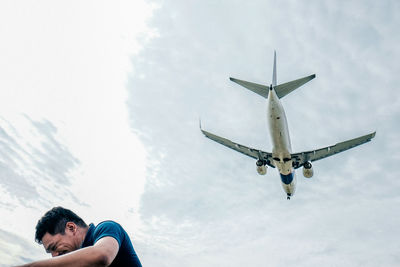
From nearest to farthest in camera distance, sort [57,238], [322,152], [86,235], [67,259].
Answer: [67,259]
[57,238]
[86,235]
[322,152]

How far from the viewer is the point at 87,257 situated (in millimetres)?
2195

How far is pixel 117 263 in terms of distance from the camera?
3.03 m

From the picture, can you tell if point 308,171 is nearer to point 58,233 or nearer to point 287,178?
point 287,178

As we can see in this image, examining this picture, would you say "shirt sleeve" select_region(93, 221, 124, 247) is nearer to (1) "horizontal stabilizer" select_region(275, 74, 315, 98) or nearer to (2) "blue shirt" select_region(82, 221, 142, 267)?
(2) "blue shirt" select_region(82, 221, 142, 267)

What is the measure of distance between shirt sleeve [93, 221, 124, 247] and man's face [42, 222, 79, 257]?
0.44 m

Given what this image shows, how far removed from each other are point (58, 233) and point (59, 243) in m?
0.10

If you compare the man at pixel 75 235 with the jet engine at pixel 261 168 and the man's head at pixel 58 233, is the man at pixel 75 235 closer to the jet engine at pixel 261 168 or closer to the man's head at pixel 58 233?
the man's head at pixel 58 233

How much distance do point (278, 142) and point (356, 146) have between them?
38.9ft

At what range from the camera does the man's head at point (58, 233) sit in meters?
2.99

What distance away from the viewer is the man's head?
9.80 feet

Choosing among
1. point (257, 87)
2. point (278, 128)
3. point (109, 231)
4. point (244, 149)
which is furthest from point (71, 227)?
point (244, 149)

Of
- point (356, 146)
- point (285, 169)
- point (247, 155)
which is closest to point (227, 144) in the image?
point (247, 155)

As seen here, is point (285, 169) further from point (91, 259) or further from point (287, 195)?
point (91, 259)

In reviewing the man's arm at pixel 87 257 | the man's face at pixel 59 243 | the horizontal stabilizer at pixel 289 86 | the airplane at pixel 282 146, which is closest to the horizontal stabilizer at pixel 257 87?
the airplane at pixel 282 146
